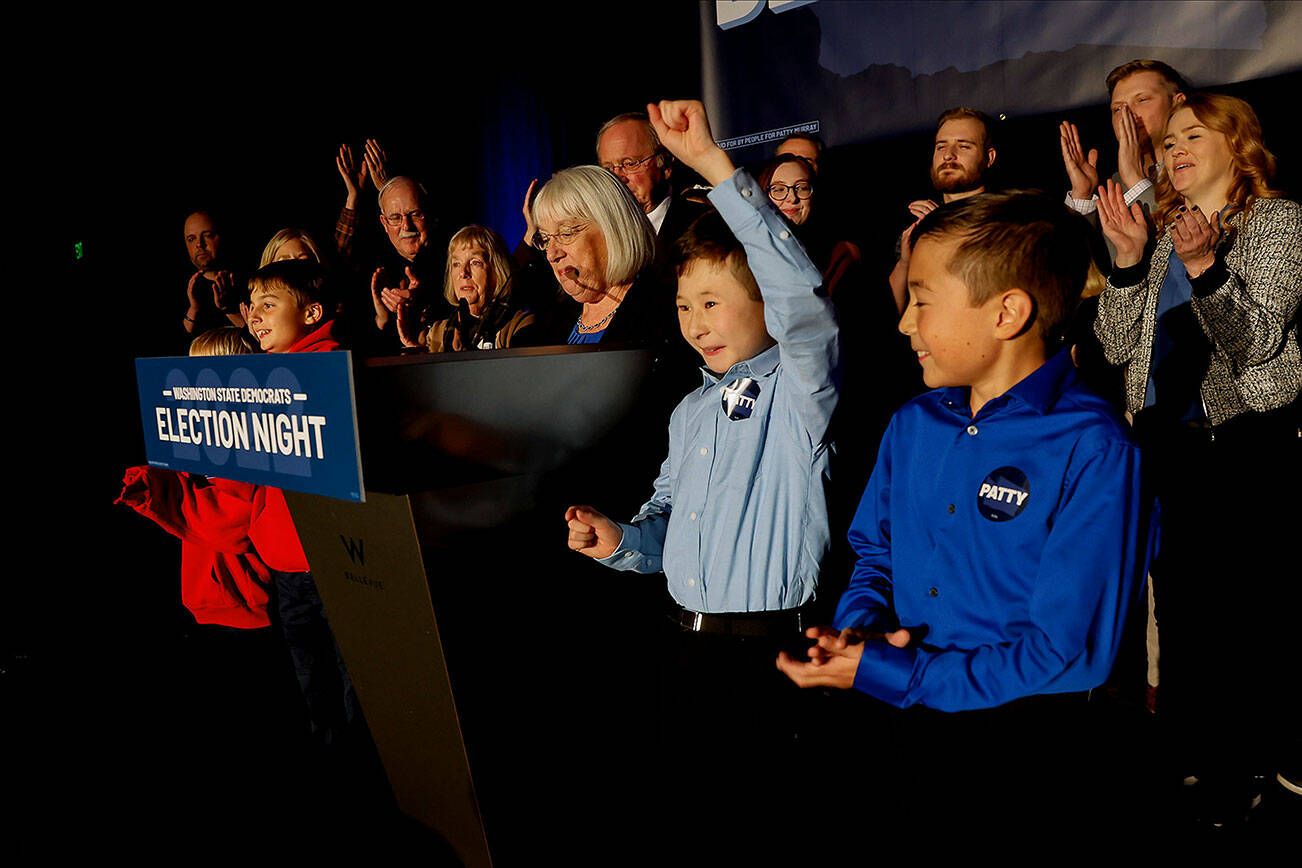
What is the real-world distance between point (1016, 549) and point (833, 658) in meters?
0.25

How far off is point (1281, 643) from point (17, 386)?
5329 mm

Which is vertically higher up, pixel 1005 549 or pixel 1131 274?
pixel 1131 274

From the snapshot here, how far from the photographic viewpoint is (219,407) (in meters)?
1.34

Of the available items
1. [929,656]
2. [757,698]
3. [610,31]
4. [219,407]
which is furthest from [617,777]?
[610,31]

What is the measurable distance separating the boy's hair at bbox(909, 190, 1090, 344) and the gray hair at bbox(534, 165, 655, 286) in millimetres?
825

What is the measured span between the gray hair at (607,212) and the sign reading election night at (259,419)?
2.39ft

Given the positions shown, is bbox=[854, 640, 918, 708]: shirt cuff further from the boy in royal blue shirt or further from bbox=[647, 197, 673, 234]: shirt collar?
bbox=[647, 197, 673, 234]: shirt collar

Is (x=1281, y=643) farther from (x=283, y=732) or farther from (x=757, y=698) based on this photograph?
(x=283, y=732)

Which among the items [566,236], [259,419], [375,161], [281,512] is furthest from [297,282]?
[375,161]

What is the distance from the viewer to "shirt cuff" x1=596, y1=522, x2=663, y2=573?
1354 mm

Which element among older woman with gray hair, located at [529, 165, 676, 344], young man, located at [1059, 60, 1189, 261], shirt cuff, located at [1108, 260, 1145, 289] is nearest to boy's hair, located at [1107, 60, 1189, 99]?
young man, located at [1059, 60, 1189, 261]

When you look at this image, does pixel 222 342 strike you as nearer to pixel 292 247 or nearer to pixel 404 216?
pixel 292 247

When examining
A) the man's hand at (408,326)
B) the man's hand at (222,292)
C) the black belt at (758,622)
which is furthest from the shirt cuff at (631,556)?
the man's hand at (222,292)

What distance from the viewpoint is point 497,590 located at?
1292 millimetres
